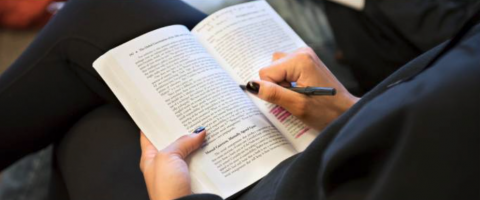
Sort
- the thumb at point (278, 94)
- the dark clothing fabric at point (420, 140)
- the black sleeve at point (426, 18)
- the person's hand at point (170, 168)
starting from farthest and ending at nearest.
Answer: the black sleeve at point (426, 18) → the thumb at point (278, 94) → the person's hand at point (170, 168) → the dark clothing fabric at point (420, 140)

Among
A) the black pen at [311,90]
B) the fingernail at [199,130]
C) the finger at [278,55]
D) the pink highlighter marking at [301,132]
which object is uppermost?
the fingernail at [199,130]

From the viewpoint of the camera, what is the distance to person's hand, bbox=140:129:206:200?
503mm

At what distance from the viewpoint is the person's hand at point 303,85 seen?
0.62m

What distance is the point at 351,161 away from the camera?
0.33 m

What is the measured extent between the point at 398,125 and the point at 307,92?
0.32m

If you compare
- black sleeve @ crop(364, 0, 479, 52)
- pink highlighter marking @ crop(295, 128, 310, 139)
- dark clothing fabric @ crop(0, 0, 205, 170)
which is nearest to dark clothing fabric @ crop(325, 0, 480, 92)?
black sleeve @ crop(364, 0, 479, 52)

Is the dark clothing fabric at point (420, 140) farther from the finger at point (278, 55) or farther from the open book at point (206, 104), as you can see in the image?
the finger at point (278, 55)

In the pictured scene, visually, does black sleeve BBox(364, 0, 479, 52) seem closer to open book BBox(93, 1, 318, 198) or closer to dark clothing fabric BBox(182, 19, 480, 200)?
open book BBox(93, 1, 318, 198)

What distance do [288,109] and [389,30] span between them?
38cm

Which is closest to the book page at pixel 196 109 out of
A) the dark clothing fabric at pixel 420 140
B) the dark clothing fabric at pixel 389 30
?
the dark clothing fabric at pixel 420 140

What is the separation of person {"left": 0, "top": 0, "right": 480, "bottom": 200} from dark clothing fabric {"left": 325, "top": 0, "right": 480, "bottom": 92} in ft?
0.87

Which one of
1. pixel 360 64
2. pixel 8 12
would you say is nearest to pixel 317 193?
pixel 360 64

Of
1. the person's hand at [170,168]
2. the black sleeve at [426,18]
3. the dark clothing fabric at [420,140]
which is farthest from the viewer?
the black sleeve at [426,18]

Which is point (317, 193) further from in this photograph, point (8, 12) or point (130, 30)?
point (8, 12)
